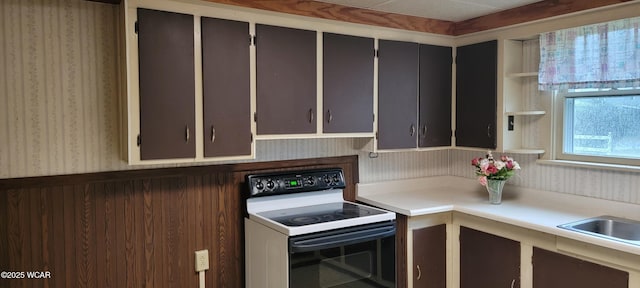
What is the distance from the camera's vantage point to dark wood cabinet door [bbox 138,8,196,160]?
220cm

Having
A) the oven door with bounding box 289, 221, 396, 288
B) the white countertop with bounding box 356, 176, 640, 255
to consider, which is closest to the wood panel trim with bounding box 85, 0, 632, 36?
the white countertop with bounding box 356, 176, 640, 255

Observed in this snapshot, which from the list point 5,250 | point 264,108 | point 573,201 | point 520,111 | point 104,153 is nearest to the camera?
point 5,250

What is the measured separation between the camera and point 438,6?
281cm

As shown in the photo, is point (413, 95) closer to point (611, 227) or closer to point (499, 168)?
point (499, 168)

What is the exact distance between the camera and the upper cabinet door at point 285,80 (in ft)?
8.25

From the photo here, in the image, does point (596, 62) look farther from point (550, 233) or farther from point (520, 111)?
point (550, 233)

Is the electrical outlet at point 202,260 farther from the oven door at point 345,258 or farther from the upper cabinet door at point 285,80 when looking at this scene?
the upper cabinet door at point 285,80

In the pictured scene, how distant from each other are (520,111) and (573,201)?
0.66 m

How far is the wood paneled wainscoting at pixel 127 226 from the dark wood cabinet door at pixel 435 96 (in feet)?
3.21

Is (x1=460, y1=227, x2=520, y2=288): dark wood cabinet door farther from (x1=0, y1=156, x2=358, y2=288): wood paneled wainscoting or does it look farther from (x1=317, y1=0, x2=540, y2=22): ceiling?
(x1=317, y1=0, x2=540, y2=22): ceiling

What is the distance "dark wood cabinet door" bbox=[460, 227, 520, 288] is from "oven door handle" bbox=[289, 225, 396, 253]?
57cm

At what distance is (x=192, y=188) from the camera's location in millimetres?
2600

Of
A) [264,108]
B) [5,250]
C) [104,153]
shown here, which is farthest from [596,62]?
[5,250]

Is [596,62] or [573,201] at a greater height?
[596,62]
